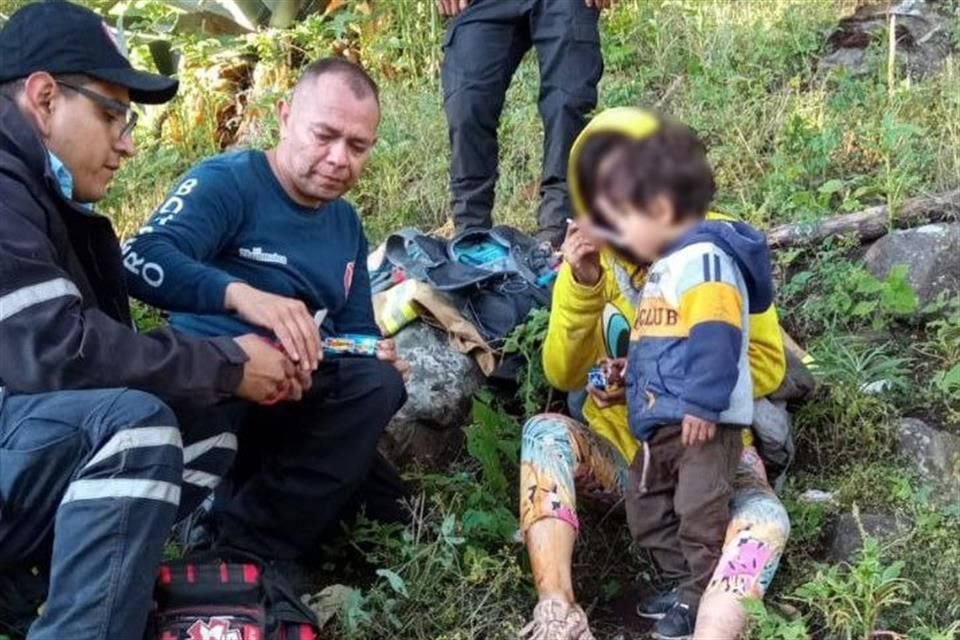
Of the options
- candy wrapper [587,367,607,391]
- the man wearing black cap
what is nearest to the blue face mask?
the man wearing black cap

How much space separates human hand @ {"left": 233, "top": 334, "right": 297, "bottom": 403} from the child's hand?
36.1 inches

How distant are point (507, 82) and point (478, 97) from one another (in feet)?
0.48

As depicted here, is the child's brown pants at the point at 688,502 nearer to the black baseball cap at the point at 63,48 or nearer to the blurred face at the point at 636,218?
Result: the black baseball cap at the point at 63,48

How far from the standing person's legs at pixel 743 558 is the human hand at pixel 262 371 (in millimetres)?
1095

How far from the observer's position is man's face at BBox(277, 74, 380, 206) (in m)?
2.90

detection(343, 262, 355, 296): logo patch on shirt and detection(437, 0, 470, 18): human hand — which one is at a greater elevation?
detection(437, 0, 470, 18): human hand

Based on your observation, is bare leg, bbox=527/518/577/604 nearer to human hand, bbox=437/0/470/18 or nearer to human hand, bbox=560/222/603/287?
human hand, bbox=560/222/603/287

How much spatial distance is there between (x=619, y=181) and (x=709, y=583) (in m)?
2.53

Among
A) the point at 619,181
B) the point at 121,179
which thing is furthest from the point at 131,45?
the point at 619,181

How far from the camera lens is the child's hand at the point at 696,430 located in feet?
8.98

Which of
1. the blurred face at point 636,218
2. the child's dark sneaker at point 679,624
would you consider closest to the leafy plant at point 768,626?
the child's dark sneaker at point 679,624

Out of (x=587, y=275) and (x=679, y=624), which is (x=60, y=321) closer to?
(x=587, y=275)

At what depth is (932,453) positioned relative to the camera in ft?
11.5

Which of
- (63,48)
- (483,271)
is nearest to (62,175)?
(63,48)
